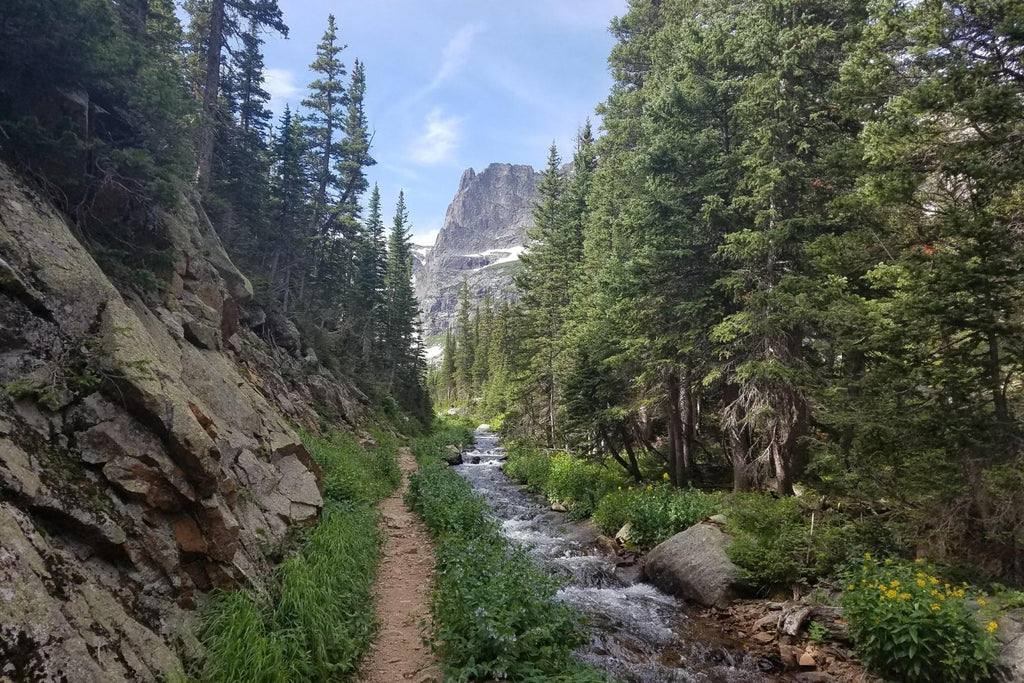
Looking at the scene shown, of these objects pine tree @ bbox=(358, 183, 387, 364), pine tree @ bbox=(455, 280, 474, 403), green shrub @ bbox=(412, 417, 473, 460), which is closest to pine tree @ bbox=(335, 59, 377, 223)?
pine tree @ bbox=(358, 183, 387, 364)

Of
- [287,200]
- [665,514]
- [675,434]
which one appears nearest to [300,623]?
[665,514]

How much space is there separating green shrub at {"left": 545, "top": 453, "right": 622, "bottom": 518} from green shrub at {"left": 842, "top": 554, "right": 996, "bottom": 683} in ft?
30.6

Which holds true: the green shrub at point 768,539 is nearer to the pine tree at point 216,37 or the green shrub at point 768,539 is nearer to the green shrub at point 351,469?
the green shrub at point 351,469

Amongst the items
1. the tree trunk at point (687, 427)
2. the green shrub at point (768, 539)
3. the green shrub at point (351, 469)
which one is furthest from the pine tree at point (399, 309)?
the green shrub at point (768, 539)

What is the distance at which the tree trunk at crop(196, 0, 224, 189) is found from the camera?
1927 cm

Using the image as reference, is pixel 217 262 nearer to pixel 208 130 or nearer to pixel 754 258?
pixel 208 130

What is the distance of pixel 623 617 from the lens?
9.28 meters

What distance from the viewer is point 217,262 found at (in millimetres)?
14719

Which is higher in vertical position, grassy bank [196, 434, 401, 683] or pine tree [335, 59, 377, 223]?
pine tree [335, 59, 377, 223]

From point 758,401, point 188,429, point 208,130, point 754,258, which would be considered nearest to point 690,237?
point 754,258

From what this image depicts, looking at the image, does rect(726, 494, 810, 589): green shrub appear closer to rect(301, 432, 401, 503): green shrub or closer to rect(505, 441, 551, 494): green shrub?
rect(301, 432, 401, 503): green shrub

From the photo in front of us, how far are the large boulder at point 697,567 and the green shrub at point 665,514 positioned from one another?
1.24m

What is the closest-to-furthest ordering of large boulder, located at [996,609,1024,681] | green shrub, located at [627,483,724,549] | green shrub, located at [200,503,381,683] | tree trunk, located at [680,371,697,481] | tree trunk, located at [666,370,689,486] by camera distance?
green shrub, located at [200,503,381,683]
large boulder, located at [996,609,1024,681]
green shrub, located at [627,483,724,549]
tree trunk, located at [666,370,689,486]
tree trunk, located at [680,371,697,481]

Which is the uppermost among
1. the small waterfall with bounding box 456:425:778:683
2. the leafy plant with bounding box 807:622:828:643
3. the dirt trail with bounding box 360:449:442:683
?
the dirt trail with bounding box 360:449:442:683
